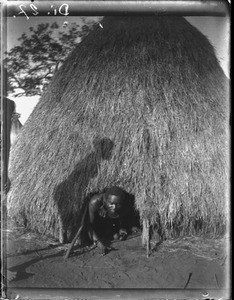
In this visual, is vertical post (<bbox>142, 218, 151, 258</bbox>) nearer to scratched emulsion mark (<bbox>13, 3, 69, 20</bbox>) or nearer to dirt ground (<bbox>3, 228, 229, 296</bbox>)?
dirt ground (<bbox>3, 228, 229, 296</bbox>)

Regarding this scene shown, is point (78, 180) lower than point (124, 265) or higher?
higher

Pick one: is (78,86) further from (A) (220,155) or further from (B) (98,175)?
(A) (220,155)

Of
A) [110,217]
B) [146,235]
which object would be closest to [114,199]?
[110,217]

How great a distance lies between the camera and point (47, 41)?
182 inches

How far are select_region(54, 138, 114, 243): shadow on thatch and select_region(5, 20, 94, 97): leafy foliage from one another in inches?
45.3

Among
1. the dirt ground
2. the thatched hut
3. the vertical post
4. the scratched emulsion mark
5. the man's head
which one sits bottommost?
the dirt ground

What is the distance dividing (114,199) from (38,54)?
6.54 feet

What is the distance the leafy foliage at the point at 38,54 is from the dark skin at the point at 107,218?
5.44 ft

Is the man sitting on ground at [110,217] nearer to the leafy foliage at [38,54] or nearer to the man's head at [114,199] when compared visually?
the man's head at [114,199]

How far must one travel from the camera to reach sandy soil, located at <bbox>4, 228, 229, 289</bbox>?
4.32 m

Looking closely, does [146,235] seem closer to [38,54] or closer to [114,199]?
[114,199]

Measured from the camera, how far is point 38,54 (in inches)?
184

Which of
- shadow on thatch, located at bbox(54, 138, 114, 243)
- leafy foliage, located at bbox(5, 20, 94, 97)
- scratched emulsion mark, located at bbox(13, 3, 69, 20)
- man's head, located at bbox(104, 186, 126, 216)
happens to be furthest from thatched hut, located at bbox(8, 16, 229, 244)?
scratched emulsion mark, located at bbox(13, 3, 69, 20)

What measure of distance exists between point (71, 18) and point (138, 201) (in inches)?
90.4
